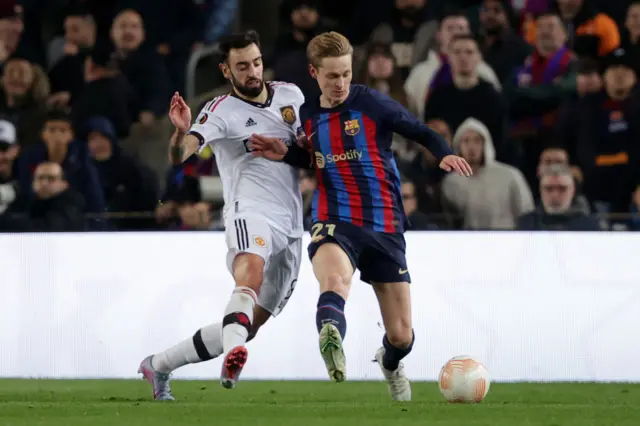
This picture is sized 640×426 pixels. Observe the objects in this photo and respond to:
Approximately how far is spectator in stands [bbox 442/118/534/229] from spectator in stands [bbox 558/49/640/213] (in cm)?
88

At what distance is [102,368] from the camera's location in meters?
10.7

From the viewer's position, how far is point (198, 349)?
26.1 feet

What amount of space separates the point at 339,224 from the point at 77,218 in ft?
14.6

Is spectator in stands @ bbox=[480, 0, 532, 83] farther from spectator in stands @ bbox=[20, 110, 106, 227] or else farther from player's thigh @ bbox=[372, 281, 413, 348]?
player's thigh @ bbox=[372, 281, 413, 348]

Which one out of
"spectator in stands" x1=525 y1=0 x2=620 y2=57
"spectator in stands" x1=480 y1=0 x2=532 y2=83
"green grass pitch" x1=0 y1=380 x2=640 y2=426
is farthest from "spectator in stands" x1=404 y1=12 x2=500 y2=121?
"green grass pitch" x1=0 y1=380 x2=640 y2=426

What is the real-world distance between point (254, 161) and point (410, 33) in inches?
254

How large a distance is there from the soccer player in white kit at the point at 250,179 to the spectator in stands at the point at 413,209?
3157mm

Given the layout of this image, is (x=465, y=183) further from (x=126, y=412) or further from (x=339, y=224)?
(x=126, y=412)

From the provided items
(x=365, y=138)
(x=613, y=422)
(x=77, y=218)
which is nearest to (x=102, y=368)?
(x=77, y=218)

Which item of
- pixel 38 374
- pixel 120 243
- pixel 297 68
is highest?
pixel 297 68

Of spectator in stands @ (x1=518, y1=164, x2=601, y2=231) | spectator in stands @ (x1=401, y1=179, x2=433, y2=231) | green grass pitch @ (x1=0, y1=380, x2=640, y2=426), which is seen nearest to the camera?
green grass pitch @ (x1=0, y1=380, x2=640, y2=426)

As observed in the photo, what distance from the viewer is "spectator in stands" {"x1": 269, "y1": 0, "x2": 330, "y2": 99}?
13406 millimetres

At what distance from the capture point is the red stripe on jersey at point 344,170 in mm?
7766

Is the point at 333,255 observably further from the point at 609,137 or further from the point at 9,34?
the point at 9,34
